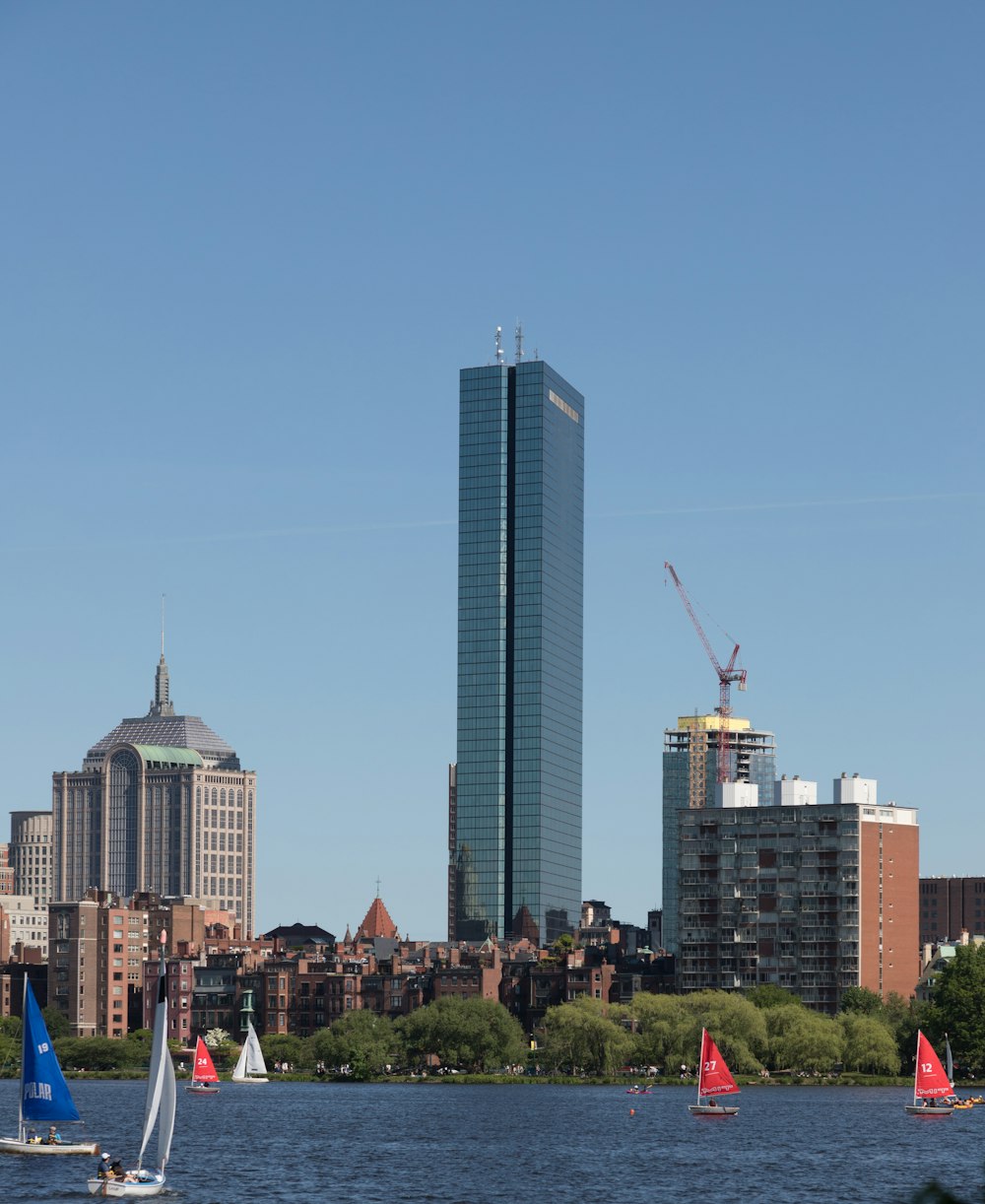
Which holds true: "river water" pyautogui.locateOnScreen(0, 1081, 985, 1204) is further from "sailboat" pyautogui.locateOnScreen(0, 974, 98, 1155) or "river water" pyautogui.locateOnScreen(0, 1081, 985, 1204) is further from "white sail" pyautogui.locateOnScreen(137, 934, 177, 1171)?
"white sail" pyautogui.locateOnScreen(137, 934, 177, 1171)

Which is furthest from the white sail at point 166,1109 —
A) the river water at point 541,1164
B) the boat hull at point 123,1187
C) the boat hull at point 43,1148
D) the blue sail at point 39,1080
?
the blue sail at point 39,1080

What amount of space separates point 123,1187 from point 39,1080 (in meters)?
18.2

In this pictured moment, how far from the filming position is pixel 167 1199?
13162 cm

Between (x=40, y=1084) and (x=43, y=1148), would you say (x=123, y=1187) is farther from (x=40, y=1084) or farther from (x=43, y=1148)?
(x=43, y=1148)

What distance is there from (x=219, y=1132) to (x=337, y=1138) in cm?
1526

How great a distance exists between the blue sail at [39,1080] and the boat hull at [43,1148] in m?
2.00

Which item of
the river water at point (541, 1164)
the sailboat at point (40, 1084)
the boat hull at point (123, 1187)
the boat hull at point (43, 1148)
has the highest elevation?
the sailboat at point (40, 1084)

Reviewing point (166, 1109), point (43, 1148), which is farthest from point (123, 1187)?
point (43, 1148)

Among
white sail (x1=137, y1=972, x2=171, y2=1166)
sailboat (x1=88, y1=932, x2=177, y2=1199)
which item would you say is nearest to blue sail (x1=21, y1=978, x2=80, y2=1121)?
sailboat (x1=88, y1=932, x2=177, y2=1199)

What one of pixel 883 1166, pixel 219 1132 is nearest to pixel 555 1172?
pixel 883 1166

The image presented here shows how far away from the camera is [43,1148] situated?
5851 inches

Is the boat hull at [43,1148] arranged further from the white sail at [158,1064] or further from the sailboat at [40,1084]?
the white sail at [158,1064]

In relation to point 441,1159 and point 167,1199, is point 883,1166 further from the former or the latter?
point 167,1199

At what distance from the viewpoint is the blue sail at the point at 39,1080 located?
145625mm
